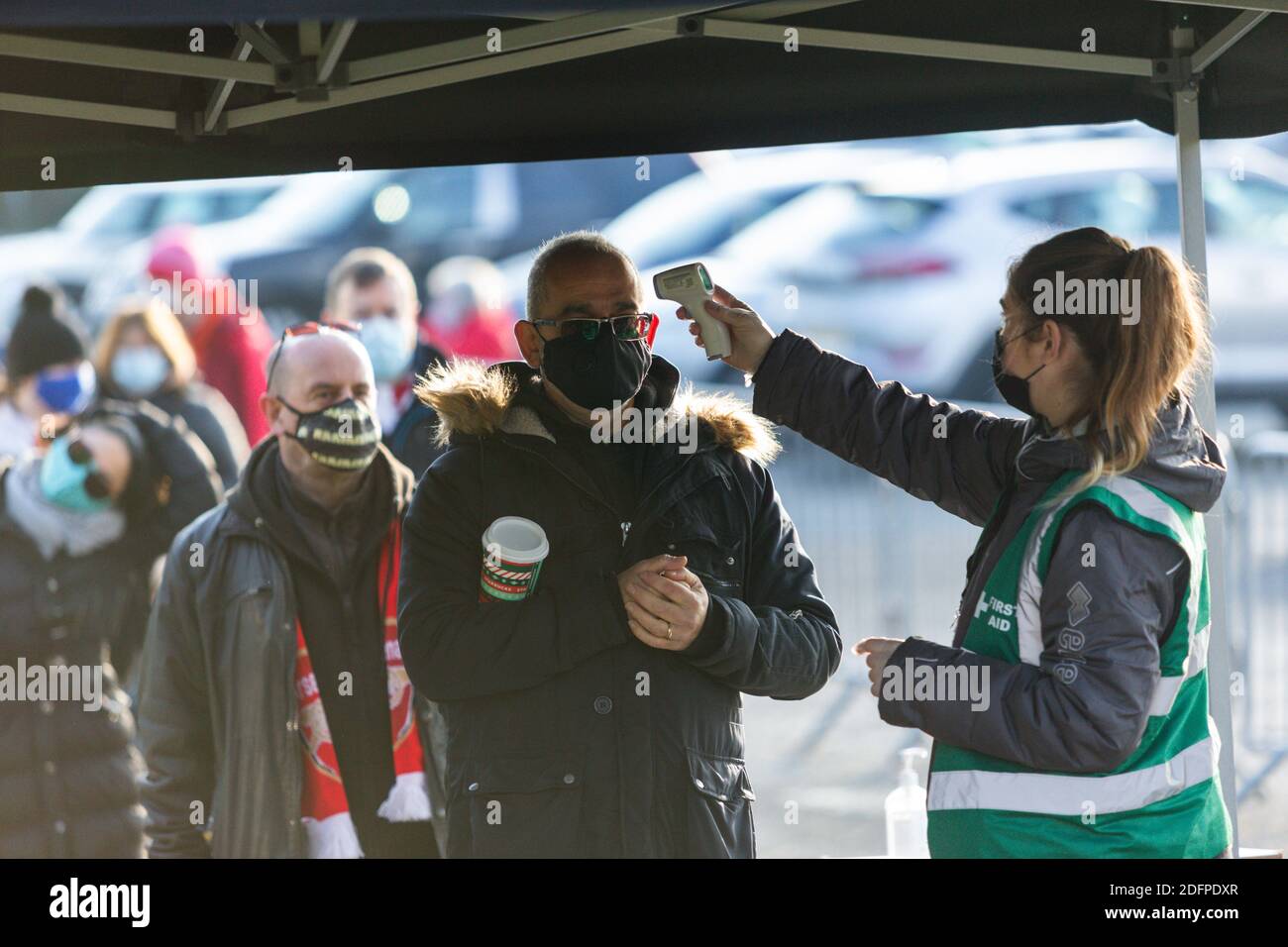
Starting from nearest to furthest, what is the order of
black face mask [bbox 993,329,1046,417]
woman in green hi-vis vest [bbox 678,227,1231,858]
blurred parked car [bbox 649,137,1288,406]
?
woman in green hi-vis vest [bbox 678,227,1231,858]
black face mask [bbox 993,329,1046,417]
blurred parked car [bbox 649,137,1288,406]

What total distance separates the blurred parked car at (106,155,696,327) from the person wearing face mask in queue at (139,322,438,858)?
0.37 m

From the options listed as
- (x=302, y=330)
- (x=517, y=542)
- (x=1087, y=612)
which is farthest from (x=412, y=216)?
(x=1087, y=612)

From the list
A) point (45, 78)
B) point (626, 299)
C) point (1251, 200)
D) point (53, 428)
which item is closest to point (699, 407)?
point (626, 299)

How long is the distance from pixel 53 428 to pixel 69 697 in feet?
2.53

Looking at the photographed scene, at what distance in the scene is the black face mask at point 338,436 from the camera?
10.9ft

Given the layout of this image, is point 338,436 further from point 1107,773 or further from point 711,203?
point 1107,773

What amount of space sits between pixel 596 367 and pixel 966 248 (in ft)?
6.94

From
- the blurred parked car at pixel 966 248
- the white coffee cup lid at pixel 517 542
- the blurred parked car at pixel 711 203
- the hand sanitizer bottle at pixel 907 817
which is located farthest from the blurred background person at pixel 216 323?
the hand sanitizer bottle at pixel 907 817

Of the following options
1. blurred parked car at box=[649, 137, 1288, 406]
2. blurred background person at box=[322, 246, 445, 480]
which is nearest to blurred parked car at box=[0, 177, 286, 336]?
blurred background person at box=[322, 246, 445, 480]

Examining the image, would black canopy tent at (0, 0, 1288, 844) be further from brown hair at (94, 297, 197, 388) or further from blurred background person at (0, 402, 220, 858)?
blurred background person at (0, 402, 220, 858)

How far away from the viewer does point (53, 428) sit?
357 centimetres

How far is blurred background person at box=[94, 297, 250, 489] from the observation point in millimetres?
3539

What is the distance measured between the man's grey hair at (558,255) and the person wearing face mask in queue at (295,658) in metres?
1.11

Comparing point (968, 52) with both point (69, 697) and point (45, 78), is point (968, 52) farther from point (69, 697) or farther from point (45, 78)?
point (69, 697)
